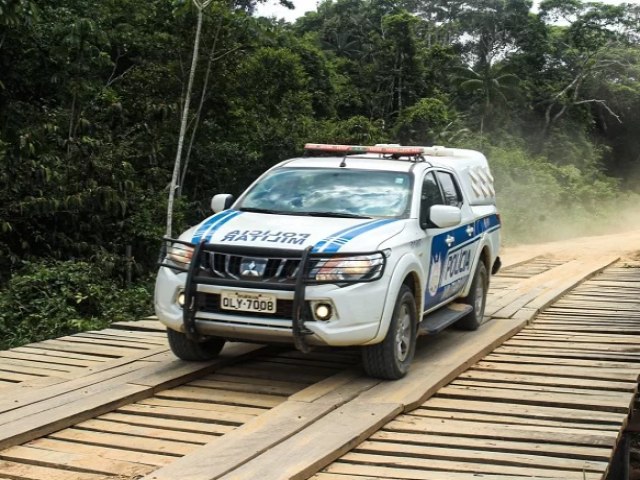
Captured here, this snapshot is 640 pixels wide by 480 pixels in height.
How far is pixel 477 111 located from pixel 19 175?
29.8 meters

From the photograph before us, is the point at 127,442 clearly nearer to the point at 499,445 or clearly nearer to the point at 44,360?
the point at 499,445

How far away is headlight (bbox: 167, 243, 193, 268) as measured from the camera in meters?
6.20

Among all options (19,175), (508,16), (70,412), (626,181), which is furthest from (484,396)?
(626,181)

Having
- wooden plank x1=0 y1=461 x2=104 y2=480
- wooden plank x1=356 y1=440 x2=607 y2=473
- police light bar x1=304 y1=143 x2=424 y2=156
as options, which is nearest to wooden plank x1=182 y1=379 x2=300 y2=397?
wooden plank x1=356 y1=440 x2=607 y2=473

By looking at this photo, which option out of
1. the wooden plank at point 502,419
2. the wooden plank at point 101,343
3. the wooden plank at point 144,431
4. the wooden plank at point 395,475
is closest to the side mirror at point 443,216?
the wooden plank at point 502,419

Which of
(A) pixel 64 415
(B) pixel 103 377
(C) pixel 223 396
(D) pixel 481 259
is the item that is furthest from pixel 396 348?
(D) pixel 481 259

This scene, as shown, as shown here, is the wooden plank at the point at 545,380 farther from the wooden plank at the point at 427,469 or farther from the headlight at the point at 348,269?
the wooden plank at the point at 427,469

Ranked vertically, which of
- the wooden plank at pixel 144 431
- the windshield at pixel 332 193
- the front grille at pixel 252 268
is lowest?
the wooden plank at pixel 144 431

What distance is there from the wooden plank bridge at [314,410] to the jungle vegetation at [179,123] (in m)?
2.99

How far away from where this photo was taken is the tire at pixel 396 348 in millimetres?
6062

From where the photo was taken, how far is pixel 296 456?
438 cm

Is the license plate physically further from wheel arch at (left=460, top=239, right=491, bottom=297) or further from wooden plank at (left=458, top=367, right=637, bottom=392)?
wheel arch at (left=460, top=239, right=491, bottom=297)

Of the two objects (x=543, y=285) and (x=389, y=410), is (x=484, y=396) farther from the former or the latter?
(x=543, y=285)

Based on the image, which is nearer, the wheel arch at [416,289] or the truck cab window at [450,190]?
the wheel arch at [416,289]
